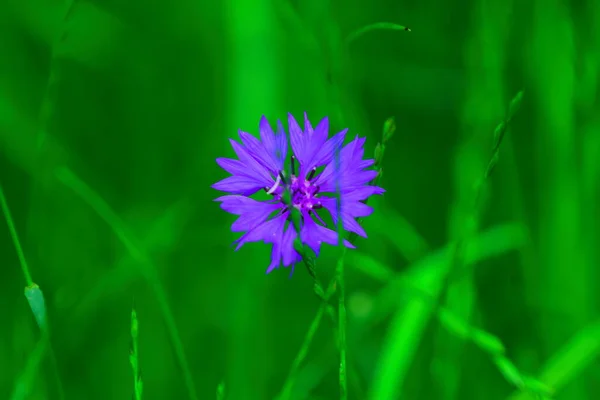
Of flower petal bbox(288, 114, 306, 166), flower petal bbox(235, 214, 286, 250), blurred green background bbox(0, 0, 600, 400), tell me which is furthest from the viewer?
blurred green background bbox(0, 0, 600, 400)

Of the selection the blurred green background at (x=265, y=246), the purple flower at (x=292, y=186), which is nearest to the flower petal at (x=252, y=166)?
the purple flower at (x=292, y=186)

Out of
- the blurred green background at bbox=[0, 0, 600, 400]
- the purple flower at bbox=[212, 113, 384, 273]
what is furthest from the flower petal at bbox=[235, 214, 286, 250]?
the blurred green background at bbox=[0, 0, 600, 400]

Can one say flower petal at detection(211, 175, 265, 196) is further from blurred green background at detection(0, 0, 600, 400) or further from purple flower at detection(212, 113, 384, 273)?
blurred green background at detection(0, 0, 600, 400)

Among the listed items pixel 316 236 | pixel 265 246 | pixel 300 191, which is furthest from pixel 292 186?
pixel 265 246

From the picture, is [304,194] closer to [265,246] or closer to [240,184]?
[240,184]

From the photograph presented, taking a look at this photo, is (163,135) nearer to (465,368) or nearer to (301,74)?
(301,74)
